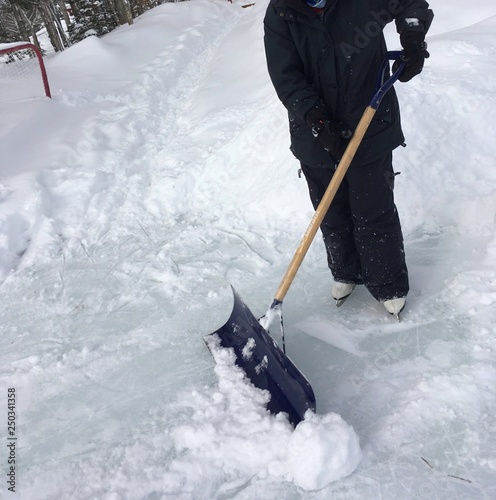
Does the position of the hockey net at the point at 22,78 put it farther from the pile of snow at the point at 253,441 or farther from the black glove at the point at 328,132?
the pile of snow at the point at 253,441

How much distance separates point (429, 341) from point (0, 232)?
3.32 metres

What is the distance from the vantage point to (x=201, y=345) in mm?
2676

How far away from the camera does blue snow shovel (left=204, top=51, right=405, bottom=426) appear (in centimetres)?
206

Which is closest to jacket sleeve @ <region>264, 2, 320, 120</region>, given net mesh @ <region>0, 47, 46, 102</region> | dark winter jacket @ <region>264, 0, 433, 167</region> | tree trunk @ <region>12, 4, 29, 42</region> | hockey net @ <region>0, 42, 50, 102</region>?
dark winter jacket @ <region>264, 0, 433, 167</region>

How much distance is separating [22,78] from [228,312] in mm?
5481

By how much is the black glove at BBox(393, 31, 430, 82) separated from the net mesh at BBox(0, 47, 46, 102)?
570cm

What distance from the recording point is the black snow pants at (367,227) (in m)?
2.32

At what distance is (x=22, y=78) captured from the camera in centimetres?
657

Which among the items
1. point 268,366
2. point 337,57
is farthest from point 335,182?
point 268,366

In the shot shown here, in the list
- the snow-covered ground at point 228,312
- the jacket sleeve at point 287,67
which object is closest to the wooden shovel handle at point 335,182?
the jacket sleeve at point 287,67

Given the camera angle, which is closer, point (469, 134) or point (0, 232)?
point (469, 134)

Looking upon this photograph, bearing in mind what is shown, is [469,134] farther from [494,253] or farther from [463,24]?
[463,24]

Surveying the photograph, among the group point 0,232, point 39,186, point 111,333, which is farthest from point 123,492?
point 39,186

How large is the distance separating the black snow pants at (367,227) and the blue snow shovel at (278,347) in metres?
0.21
